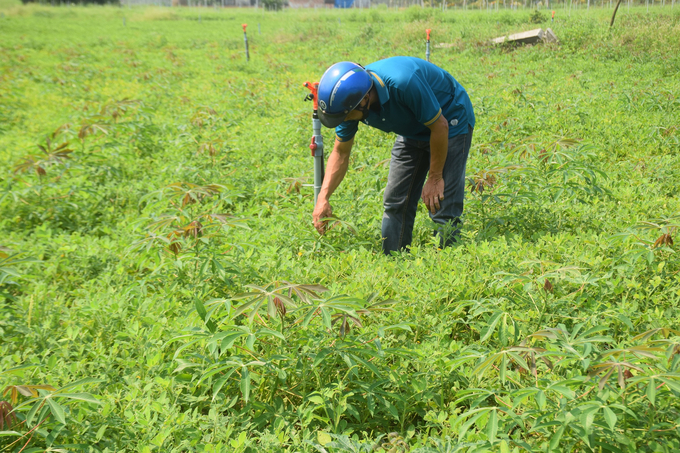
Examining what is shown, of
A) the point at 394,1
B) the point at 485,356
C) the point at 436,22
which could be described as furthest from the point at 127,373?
the point at 394,1

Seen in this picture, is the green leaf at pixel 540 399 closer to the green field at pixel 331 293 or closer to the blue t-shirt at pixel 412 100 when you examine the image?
the green field at pixel 331 293

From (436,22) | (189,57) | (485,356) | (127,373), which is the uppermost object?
(436,22)

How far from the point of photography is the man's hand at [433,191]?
339 cm

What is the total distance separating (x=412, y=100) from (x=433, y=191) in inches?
27.3

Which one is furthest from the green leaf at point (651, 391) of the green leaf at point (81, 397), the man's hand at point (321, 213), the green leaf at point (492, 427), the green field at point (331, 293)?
the man's hand at point (321, 213)

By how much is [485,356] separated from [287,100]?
8.07 metres

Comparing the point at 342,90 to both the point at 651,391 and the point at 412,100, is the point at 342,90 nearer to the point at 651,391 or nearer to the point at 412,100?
the point at 412,100

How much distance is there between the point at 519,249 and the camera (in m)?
3.33

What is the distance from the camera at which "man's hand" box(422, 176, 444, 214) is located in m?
3.39

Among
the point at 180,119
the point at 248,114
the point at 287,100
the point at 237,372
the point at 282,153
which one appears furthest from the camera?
the point at 287,100

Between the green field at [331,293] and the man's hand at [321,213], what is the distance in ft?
0.48

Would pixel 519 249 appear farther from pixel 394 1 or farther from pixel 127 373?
pixel 394 1

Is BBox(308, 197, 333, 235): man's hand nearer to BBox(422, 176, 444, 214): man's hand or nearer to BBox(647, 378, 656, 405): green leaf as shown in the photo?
BBox(422, 176, 444, 214): man's hand

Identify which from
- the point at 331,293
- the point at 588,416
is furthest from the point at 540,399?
the point at 331,293
